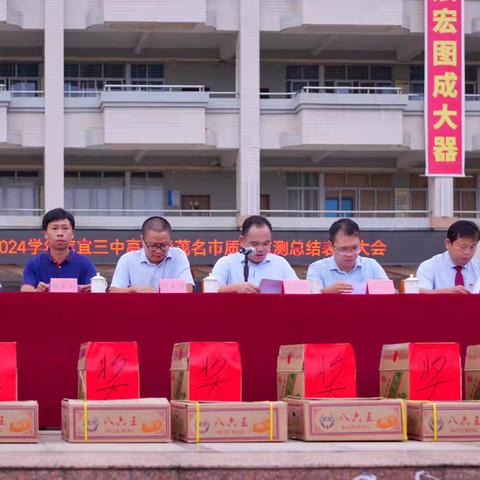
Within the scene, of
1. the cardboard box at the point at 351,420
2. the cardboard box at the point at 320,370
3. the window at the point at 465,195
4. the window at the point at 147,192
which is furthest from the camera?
the window at the point at 465,195

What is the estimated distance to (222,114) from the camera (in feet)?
86.8

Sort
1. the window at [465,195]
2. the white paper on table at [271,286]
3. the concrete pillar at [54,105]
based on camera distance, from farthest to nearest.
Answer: the window at [465,195]
the concrete pillar at [54,105]
the white paper on table at [271,286]

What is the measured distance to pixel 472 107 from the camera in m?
26.5

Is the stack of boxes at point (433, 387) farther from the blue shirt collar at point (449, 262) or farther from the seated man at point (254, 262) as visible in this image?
the seated man at point (254, 262)

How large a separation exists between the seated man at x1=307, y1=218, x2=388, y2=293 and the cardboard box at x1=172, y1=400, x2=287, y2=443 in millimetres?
1995

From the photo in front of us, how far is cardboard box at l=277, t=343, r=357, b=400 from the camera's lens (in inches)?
235

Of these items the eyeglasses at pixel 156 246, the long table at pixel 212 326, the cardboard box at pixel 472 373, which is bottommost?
the cardboard box at pixel 472 373

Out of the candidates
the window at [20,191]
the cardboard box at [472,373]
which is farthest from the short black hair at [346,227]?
the window at [20,191]

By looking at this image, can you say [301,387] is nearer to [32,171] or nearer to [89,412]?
[89,412]

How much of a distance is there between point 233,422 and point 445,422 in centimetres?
104

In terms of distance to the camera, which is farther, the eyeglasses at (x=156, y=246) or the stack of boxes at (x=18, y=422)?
the eyeglasses at (x=156, y=246)

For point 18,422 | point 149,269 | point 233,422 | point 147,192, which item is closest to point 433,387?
point 233,422

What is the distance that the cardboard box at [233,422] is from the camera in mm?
5602

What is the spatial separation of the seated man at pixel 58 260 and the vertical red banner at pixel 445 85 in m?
18.1
